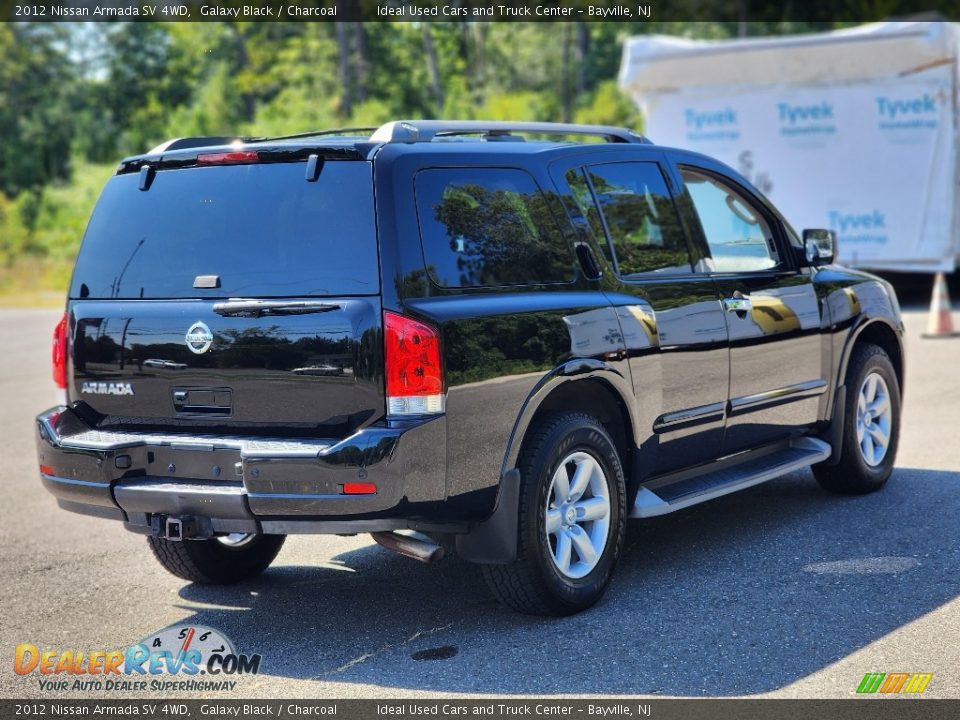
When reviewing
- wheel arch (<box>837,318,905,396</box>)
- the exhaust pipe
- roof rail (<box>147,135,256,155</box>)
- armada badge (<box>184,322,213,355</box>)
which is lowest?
the exhaust pipe

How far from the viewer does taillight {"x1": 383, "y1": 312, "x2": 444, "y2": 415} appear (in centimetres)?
460

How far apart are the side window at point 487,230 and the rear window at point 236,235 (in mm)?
279

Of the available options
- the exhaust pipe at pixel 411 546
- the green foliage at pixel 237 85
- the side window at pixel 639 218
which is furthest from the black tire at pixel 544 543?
the green foliage at pixel 237 85

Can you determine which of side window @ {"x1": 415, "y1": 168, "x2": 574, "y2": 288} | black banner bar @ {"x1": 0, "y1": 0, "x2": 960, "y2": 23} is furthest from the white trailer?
Result: black banner bar @ {"x1": 0, "y1": 0, "x2": 960, "y2": 23}

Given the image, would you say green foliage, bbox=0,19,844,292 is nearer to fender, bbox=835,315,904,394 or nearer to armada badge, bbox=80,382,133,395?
fender, bbox=835,315,904,394

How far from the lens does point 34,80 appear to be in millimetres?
58062

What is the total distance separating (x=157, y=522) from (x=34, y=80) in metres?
57.8

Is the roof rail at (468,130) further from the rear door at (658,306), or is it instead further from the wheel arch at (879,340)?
the wheel arch at (879,340)

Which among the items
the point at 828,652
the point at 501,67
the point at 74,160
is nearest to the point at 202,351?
the point at 828,652

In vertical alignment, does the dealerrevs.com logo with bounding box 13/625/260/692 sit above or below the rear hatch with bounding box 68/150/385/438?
below

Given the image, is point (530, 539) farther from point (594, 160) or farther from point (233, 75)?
point (233, 75)

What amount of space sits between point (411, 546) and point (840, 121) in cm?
1444

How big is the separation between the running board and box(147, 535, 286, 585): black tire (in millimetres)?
1747

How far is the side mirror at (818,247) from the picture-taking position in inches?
271
